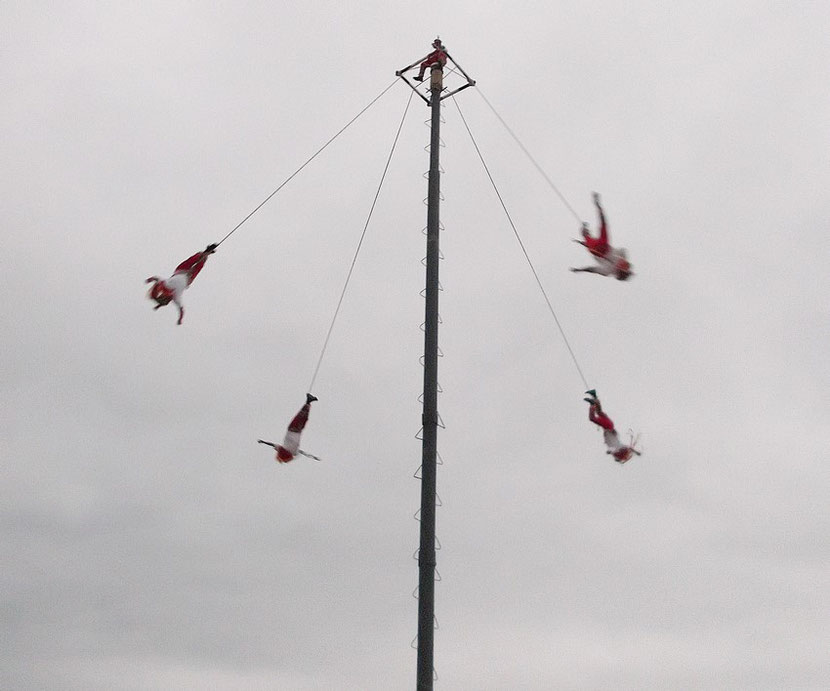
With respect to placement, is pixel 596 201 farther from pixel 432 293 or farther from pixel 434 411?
pixel 434 411

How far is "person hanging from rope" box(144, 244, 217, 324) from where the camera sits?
16.5 m

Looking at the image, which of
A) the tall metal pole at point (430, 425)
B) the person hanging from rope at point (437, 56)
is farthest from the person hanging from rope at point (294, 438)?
the person hanging from rope at point (437, 56)

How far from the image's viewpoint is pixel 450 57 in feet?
54.7

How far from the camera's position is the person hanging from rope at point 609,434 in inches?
656

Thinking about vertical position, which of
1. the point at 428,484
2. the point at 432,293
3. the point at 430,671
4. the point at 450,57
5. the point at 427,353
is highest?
the point at 450,57

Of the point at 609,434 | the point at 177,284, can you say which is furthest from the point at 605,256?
the point at 177,284

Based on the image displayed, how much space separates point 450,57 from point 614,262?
4563mm

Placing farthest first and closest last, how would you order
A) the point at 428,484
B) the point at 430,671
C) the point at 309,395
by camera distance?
the point at 309,395 → the point at 428,484 → the point at 430,671

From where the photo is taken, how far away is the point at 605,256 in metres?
16.0

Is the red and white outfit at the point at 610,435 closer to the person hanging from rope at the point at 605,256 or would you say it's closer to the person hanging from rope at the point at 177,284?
the person hanging from rope at the point at 605,256

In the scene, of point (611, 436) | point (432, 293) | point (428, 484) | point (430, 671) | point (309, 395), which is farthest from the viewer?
point (611, 436)

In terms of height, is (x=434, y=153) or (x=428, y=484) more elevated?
(x=434, y=153)

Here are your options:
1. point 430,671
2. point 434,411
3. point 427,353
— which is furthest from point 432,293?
point 430,671

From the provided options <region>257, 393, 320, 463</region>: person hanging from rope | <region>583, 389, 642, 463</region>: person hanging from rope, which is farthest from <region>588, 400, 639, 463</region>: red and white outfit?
<region>257, 393, 320, 463</region>: person hanging from rope
